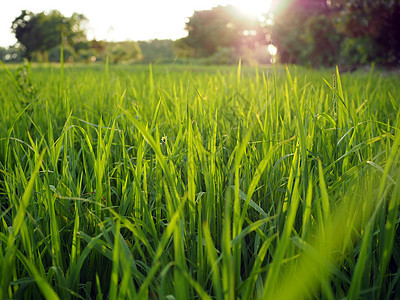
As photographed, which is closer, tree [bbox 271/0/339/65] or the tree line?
the tree line

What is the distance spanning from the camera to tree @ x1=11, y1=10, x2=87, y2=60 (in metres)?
33.9

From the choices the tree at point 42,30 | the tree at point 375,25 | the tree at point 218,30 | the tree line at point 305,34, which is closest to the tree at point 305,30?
the tree line at point 305,34

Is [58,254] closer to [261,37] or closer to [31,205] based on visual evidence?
[31,205]

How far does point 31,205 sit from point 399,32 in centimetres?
796

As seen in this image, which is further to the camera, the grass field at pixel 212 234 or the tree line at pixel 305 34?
the tree line at pixel 305 34

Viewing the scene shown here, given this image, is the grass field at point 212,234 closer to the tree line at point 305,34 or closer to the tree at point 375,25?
the tree line at point 305,34

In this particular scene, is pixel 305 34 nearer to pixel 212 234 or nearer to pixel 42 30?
pixel 212 234

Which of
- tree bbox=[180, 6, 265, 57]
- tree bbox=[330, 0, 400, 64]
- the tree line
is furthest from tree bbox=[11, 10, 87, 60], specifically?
tree bbox=[330, 0, 400, 64]

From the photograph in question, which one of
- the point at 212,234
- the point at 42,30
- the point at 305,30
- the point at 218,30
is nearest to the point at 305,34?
the point at 305,30

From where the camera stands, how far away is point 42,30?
34.8 meters

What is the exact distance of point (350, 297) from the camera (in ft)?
1.27

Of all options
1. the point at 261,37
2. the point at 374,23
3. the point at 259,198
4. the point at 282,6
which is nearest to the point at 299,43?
the point at 282,6

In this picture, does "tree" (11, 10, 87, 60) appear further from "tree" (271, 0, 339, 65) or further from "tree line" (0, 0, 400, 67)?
"tree" (271, 0, 339, 65)

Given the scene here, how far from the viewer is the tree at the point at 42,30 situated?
33.9 m
